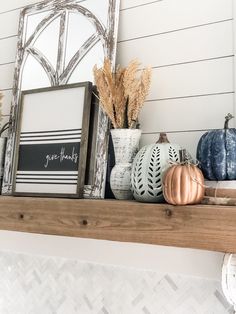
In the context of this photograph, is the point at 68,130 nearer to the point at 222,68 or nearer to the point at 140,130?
the point at 140,130

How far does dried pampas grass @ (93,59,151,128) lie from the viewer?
1.22 metres

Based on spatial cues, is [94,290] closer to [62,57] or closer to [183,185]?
[183,185]

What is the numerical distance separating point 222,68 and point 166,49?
0.23 m

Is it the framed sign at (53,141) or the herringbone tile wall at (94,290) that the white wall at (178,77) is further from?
the framed sign at (53,141)

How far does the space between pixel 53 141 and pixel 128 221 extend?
0.52 meters

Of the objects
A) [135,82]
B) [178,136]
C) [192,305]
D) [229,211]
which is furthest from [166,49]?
[192,305]

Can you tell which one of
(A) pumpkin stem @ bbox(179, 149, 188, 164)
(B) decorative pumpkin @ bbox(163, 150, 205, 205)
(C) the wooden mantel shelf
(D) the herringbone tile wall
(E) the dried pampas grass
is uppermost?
(E) the dried pampas grass

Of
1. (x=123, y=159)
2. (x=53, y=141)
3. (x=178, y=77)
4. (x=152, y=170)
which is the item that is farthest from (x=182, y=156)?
(x=53, y=141)

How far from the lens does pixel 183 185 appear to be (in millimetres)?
980

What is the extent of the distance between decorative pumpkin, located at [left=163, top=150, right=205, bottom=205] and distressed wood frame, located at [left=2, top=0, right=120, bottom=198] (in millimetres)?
345

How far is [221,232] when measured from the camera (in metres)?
0.90

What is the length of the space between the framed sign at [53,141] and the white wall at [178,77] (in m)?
0.23

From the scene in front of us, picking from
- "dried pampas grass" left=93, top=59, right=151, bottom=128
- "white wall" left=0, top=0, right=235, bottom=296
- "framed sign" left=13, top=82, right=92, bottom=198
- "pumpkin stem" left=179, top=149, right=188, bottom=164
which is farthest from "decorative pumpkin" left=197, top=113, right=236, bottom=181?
"framed sign" left=13, top=82, right=92, bottom=198

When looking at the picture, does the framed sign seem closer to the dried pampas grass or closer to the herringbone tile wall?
the dried pampas grass
